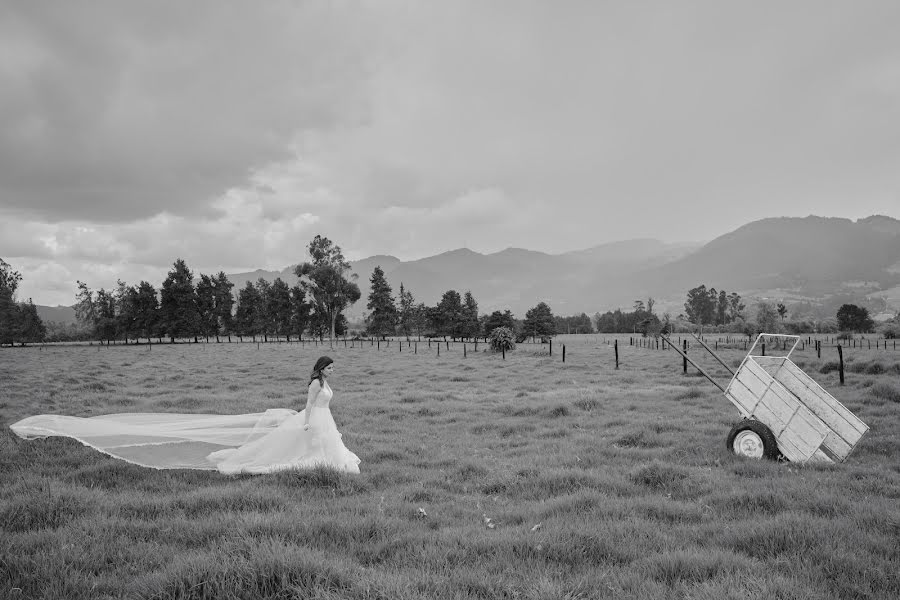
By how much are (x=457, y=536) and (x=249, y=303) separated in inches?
4337

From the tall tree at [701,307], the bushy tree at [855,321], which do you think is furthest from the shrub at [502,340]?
the tall tree at [701,307]

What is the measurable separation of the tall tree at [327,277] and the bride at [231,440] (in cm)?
8221

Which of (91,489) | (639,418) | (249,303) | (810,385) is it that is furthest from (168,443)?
(249,303)

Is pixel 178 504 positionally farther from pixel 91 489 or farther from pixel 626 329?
pixel 626 329

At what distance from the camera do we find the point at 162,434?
34.7ft

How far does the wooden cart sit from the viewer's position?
941 centimetres

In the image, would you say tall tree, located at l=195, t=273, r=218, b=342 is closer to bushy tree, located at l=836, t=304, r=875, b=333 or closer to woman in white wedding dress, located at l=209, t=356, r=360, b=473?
woman in white wedding dress, located at l=209, t=356, r=360, b=473

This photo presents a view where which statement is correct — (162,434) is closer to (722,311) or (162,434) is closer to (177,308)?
(177,308)

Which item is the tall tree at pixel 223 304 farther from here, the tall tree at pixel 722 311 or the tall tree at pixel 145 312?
the tall tree at pixel 722 311

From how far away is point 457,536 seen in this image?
6223 millimetres

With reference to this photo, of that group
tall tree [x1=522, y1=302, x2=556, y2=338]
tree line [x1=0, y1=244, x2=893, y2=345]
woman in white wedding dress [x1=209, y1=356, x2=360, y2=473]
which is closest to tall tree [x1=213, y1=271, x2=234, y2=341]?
tree line [x1=0, y1=244, x2=893, y2=345]

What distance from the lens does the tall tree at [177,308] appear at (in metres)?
92.2

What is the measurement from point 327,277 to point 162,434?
3295 inches

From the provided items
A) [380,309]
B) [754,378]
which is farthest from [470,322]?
[754,378]
